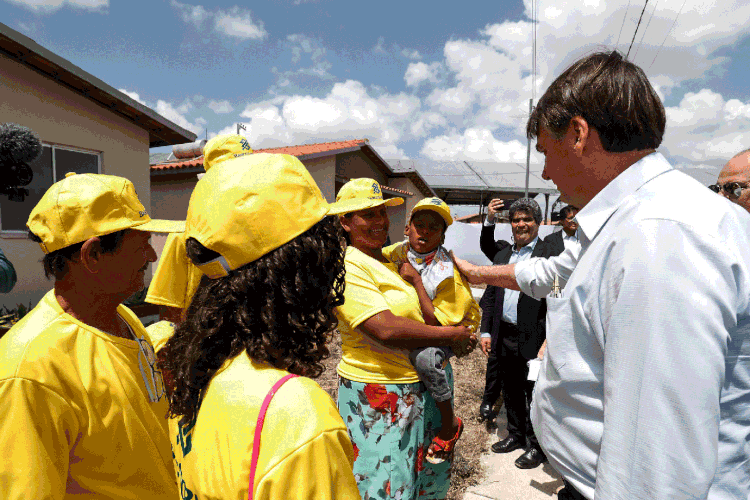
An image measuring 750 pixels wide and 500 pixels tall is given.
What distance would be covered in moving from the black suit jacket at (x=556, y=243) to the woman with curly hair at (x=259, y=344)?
3.27 meters

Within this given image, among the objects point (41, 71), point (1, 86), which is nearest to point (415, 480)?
point (1, 86)

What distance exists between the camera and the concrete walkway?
126 inches

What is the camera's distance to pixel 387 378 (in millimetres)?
1905

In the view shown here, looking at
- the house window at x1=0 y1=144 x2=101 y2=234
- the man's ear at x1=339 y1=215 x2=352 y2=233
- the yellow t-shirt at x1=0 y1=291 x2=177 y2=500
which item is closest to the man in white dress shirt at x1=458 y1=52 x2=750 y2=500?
the man's ear at x1=339 y1=215 x2=352 y2=233

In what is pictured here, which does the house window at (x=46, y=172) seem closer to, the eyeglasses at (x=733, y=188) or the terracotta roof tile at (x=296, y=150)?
the terracotta roof tile at (x=296, y=150)

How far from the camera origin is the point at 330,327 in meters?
1.02

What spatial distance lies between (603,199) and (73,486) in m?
1.67

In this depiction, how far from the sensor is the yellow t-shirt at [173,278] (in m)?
1.99

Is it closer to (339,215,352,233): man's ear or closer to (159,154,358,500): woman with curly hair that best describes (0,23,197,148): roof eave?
(339,215,352,233): man's ear

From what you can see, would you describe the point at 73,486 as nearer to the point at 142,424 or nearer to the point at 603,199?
the point at 142,424

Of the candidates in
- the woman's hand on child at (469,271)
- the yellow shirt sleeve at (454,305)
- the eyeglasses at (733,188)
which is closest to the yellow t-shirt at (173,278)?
the yellow shirt sleeve at (454,305)

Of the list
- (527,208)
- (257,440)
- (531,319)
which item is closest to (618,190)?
(257,440)

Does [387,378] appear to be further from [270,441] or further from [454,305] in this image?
[270,441]

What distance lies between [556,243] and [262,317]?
355 cm
